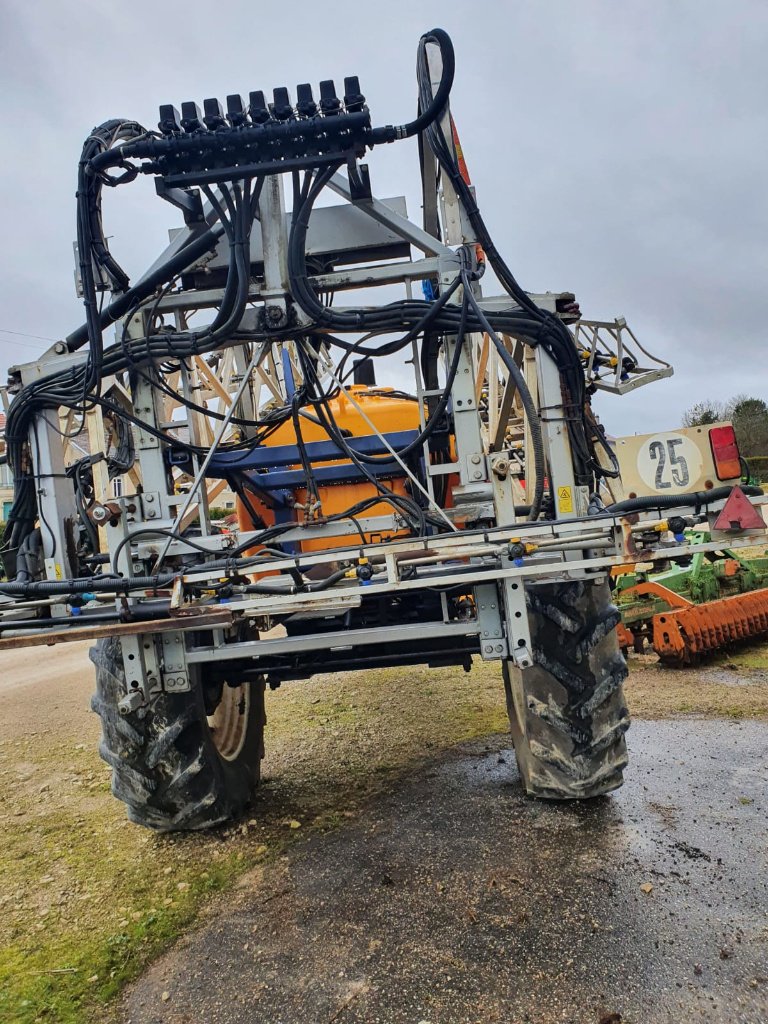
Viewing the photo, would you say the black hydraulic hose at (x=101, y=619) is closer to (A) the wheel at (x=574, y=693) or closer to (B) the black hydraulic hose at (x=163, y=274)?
(B) the black hydraulic hose at (x=163, y=274)

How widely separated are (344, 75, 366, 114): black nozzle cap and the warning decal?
6.16ft

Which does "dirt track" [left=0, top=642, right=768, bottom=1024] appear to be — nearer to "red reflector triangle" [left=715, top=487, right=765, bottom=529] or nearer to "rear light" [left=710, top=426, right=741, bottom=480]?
"red reflector triangle" [left=715, top=487, right=765, bottom=529]

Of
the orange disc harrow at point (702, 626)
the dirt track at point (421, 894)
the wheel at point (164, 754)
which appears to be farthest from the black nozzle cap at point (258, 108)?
the orange disc harrow at point (702, 626)

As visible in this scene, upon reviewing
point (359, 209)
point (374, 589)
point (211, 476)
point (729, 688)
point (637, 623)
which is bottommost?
point (729, 688)

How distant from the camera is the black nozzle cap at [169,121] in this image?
306 cm

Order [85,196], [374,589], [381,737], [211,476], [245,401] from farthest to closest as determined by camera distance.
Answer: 1. [381,737]
2. [245,401]
3. [211,476]
4. [85,196]
5. [374,589]

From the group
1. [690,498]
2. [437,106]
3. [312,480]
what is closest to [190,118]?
[437,106]

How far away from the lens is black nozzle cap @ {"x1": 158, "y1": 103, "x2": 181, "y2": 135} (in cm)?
306

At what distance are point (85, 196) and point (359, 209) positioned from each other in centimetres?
129

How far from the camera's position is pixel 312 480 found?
371 centimetres

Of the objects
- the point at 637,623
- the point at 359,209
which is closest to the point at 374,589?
the point at 359,209

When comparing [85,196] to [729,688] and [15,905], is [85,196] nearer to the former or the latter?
[15,905]

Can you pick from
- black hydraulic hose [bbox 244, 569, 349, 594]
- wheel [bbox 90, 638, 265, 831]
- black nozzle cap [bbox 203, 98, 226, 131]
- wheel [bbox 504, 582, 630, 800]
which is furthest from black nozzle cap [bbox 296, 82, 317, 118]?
wheel [bbox 90, 638, 265, 831]

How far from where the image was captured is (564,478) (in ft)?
11.4
